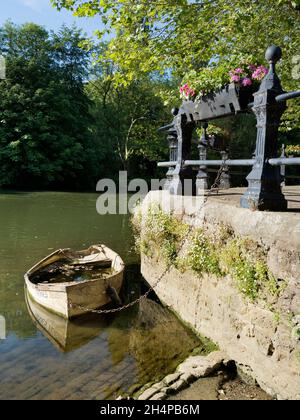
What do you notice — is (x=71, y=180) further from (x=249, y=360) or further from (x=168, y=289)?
(x=249, y=360)

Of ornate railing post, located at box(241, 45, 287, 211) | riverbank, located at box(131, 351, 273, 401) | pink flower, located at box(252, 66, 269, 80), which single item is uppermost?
pink flower, located at box(252, 66, 269, 80)

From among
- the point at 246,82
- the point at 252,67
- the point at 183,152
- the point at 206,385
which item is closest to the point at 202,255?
the point at 206,385

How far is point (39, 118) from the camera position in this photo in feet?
105

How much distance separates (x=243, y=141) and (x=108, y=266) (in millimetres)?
24100

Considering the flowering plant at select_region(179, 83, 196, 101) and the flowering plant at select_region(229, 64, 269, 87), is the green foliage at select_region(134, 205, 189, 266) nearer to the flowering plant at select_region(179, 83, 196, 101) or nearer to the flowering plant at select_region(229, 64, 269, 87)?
the flowering plant at select_region(179, 83, 196, 101)

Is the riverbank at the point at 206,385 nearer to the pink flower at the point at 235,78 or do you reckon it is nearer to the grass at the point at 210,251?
the grass at the point at 210,251

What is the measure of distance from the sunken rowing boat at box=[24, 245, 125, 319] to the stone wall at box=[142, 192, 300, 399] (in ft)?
6.35

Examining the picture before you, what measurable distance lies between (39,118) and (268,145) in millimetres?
30593

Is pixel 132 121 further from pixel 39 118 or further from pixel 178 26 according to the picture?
pixel 178 26

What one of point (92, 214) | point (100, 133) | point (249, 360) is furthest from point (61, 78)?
point (249, 360)

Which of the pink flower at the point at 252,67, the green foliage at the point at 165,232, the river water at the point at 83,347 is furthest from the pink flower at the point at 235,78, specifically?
the river water at the point at 83,347

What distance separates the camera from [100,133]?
125 ft

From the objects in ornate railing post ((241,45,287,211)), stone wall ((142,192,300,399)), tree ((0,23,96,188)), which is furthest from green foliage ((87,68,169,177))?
ornate railing post ((241,45,287,211))

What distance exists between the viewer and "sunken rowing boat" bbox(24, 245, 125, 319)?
22.4 feet
